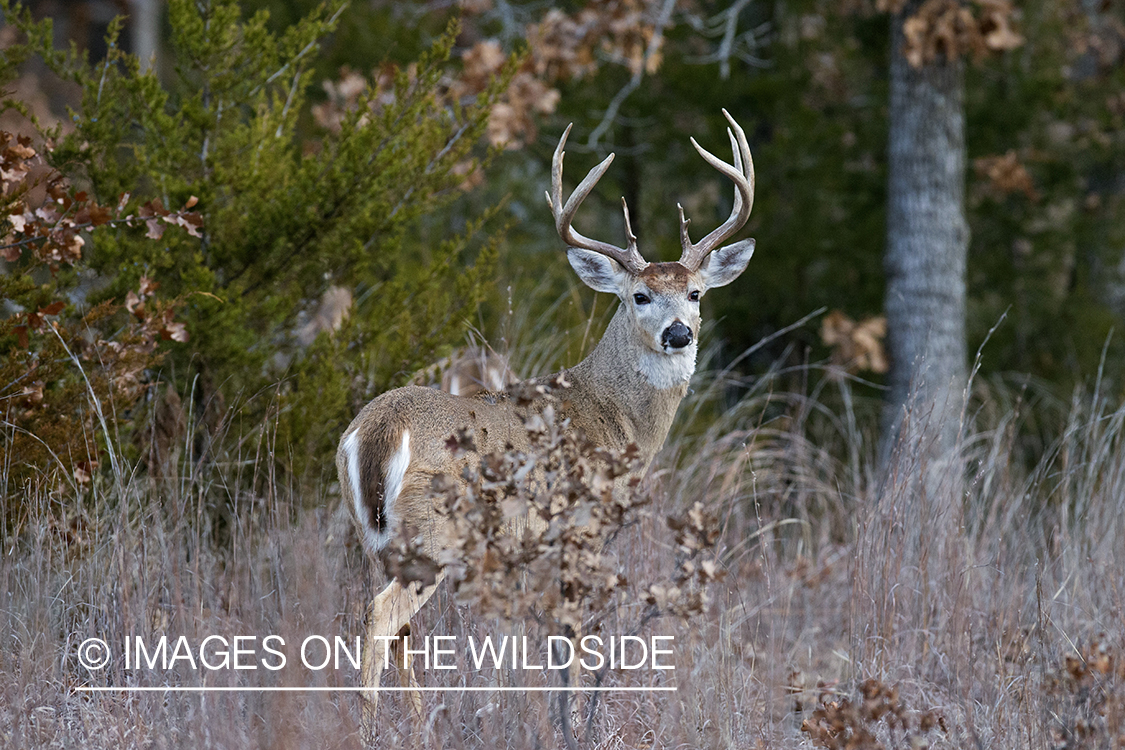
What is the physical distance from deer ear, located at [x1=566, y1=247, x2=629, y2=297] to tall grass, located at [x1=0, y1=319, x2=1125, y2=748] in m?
0.80

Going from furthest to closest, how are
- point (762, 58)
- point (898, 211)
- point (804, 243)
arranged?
point (762, 58)
point (804, 243)
point (898, 211)

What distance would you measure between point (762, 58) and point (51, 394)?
7236mm

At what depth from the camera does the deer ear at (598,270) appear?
415cm

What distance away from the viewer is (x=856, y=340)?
786 cm

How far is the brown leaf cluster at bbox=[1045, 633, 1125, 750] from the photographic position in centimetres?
289

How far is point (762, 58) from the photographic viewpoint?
9.78 meters

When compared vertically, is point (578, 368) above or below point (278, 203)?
below

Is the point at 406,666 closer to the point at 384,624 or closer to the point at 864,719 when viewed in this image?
the point at 384,624

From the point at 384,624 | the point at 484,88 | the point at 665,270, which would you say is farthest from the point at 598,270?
the point at 484,88

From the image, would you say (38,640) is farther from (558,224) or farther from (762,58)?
(762,58)

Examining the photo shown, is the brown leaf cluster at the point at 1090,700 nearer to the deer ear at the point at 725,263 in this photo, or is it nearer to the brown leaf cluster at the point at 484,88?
the deer ear at the point at 725,263

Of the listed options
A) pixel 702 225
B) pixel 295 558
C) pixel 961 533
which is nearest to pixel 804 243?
pixel 702 225

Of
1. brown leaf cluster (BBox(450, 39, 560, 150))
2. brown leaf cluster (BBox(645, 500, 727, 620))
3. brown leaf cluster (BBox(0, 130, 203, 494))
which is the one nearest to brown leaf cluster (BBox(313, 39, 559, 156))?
brown leaf cluster (BBox(450, 39, 560, 150))

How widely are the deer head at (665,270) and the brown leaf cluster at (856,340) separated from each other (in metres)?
3.74
